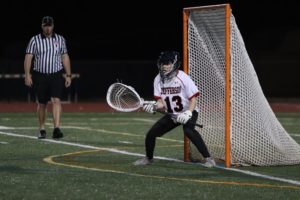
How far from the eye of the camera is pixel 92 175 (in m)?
8.28

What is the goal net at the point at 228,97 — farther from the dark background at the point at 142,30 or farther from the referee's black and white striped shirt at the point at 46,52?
the dark background at the point at 142,30

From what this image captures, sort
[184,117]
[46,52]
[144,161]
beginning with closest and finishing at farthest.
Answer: [184,117]
[144,161]
[46,52]

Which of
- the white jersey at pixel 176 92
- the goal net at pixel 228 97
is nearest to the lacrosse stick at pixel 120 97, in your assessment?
the white jersey at pixel 176 92

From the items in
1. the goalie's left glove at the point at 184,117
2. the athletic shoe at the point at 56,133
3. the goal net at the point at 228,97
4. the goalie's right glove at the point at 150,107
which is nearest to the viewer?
the goalie's left glove at the point at 184,117

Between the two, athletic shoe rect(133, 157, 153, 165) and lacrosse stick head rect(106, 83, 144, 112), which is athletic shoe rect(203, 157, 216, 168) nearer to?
athletic shoe rect(133, 157, 153, 165)

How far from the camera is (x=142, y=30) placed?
30000 millimetres

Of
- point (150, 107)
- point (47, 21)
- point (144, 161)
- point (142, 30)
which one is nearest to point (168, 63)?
point (150, 107)

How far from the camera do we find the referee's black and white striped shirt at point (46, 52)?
1249 centimetres

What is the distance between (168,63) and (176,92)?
1.04 ft

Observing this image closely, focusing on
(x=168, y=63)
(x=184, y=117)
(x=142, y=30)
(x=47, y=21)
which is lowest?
(x=184, y=117)

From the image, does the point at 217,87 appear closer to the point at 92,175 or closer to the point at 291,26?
the point at 92,175

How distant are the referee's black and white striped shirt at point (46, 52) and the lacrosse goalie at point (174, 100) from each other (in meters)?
3.61

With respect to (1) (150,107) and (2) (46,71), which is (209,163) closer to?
(1) (150,107)

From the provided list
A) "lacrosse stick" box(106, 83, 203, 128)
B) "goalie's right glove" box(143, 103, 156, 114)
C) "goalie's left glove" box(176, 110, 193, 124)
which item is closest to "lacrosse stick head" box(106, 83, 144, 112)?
"lacrosse stick" box(106, 83, 203, 128)
